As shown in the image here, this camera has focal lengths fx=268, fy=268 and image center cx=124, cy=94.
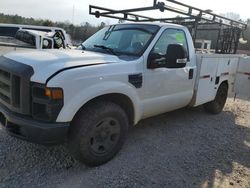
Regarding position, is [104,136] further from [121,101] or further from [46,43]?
[46,43]

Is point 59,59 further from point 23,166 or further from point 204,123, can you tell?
point 204,123

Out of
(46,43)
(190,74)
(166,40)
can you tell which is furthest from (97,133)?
(46,43)

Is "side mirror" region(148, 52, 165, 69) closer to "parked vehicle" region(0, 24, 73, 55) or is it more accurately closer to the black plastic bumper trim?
the black plastic bumper trim

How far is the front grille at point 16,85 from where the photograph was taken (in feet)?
9.41

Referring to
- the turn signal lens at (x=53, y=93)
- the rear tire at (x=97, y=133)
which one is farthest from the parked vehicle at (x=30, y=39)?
the turn signal lens at (x=53, y=93)

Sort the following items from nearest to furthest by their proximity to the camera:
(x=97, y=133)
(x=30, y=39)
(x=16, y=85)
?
(x=16, y=85) < (x=97, y=133) < (x=30, y=39)

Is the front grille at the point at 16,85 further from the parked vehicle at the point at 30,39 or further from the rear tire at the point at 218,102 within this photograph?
the parked vehicle at the point at 30,39

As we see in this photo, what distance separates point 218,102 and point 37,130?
4595mm

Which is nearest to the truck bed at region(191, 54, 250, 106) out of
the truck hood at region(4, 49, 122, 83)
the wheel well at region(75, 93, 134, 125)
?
the wheel well at region(75, 93, 134, 125)

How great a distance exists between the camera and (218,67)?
220 inches

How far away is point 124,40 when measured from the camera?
13.8 feet

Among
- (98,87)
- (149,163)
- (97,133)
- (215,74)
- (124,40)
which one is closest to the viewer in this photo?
(98,87)

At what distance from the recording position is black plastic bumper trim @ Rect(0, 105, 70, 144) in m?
2.84

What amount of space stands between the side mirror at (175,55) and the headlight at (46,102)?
1.77 metres
